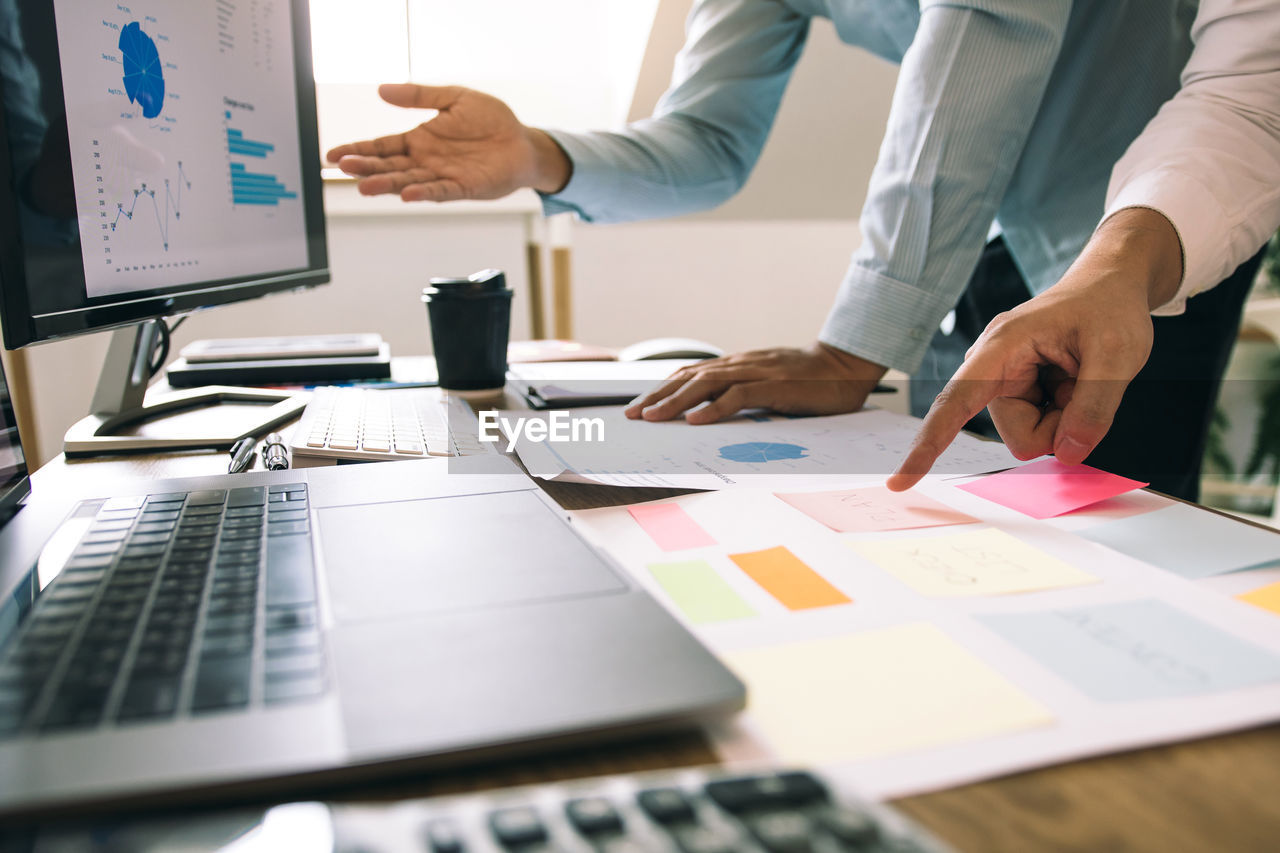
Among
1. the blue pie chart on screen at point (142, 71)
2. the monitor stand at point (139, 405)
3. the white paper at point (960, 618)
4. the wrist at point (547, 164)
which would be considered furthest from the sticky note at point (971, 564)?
the wrist at point (547, 164)

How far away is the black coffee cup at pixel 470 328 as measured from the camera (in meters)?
0.91

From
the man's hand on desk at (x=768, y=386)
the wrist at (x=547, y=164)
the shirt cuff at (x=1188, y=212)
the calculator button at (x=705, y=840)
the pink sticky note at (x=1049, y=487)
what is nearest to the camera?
the calculator button at (x=705, y=840)

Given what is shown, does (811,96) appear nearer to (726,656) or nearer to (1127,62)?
(1127,62)

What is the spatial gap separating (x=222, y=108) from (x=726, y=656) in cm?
77

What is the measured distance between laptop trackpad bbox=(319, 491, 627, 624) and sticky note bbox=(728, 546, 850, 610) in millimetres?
83

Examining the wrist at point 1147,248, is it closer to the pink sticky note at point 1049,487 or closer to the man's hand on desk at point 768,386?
the pink sticky note at point 1049,487

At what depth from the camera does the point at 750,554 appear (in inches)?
17.4

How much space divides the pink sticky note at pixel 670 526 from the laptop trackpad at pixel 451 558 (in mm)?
65

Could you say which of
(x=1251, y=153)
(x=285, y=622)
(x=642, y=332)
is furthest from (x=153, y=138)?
(x=642, y=332)

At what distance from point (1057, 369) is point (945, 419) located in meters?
0.12

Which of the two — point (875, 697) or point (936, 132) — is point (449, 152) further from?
point (875, 697)

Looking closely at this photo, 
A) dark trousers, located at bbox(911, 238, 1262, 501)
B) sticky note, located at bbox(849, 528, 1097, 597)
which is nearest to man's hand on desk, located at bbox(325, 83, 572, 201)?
dark trousers, located at bbox(911, 238, 1262, 501)

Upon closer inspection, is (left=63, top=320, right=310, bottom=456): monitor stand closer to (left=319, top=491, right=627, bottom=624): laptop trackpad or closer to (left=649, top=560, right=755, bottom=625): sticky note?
(left=319, top=491, right=627, bottom=624): laptop trackpad

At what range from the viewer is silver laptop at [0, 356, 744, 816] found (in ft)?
0.78
